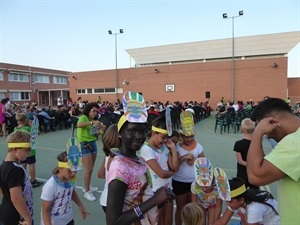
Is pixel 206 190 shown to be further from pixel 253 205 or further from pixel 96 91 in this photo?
pixel 96 91

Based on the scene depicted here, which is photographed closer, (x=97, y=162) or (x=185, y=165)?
(x=185, y=165)

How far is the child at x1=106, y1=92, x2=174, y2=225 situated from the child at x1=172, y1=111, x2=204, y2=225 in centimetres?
157

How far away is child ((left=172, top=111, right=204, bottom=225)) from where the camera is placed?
302cm

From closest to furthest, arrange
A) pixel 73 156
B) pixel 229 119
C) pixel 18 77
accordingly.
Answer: pixel 73 156
pixel 229 119
pixel 18 77

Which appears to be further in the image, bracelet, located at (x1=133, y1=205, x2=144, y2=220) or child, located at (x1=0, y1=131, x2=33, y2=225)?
child, located at (x1=0, y1=131, x2=33, y2=225)

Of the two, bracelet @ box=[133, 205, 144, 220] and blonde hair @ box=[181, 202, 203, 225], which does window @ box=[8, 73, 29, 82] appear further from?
bracelet @ box=[133, 205, 144, 220]

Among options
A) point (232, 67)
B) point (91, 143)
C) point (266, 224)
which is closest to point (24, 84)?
point (232, 67)

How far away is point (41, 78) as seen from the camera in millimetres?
40938

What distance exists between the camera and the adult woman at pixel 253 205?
2.25m

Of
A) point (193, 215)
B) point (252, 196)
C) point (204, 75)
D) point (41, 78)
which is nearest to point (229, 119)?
point (252, 196)

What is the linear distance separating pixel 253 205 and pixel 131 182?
4.98 feet

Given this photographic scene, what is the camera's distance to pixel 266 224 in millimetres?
2305

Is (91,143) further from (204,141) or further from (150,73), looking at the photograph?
(150,73)

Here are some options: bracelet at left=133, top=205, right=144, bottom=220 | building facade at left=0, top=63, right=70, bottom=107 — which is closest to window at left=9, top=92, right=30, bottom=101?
building facade at left=0, top=63, right=70, bottom=107
